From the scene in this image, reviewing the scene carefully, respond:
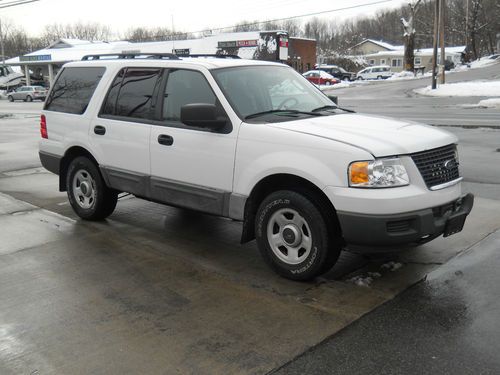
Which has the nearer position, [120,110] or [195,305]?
[195,305]

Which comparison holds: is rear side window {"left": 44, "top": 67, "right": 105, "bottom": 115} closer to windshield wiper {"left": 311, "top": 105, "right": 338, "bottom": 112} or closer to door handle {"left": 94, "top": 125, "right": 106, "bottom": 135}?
door handle {"left": 94, "top": 125, "right": 106, "bottom": 135}

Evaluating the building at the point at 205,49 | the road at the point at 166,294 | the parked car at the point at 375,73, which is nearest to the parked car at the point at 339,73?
the parked car at the point at 375,73

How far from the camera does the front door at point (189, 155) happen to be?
470cm

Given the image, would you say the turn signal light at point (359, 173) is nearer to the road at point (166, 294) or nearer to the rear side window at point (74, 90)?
the road at point (166, 294)

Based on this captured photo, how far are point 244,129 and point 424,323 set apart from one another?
2.13 metres

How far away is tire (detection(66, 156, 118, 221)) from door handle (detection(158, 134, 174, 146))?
1272mm

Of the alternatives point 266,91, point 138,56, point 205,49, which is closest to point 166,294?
point 266,91

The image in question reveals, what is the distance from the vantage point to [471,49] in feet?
281

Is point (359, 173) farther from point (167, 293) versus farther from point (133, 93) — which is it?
point (133, 93)

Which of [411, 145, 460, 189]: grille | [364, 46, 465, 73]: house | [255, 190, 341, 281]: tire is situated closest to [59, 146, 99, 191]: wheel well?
[255, 190, 341, 281]: tire

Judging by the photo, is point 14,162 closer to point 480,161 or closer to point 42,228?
point 42,228

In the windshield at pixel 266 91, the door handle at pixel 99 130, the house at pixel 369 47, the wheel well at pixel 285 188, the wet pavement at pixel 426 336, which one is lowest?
the wet pavement at pixel 426 336

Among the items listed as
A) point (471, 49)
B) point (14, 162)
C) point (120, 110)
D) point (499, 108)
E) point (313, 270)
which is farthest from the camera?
point (471, 49)

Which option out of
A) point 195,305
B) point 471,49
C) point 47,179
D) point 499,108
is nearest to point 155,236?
point 195,305
